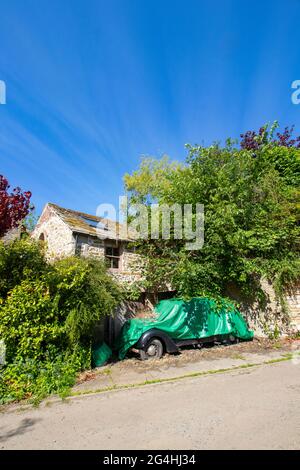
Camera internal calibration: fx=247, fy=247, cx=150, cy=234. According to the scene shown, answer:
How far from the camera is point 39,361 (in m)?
6.30

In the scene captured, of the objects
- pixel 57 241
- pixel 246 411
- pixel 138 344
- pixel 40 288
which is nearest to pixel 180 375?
pixel 138 344

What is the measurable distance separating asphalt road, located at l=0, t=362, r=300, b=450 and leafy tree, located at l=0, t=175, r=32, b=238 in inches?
328

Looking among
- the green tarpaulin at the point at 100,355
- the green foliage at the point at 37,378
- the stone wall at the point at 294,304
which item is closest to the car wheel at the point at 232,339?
the stone wall at the point at 294,304

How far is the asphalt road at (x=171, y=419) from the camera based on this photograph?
3783 mm

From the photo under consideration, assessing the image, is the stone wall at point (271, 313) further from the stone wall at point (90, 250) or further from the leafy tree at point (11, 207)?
the leafy tree at point (11, 207)

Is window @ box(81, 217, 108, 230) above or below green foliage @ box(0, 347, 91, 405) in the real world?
above

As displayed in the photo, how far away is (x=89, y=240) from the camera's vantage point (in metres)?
11.0

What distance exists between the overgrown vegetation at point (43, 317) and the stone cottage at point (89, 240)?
321 centimetres

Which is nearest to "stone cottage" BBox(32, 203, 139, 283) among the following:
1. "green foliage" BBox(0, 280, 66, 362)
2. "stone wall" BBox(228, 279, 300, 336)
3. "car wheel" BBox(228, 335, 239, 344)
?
"green foliage" BBox(0, 280, 66, 362)

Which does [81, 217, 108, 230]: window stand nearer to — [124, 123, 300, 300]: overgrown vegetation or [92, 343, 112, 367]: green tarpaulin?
[124, 123, 300, 300]: overgrown vegetation

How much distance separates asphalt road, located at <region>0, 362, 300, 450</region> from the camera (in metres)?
3.78

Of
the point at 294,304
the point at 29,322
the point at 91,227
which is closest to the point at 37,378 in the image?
the point at 29,322
